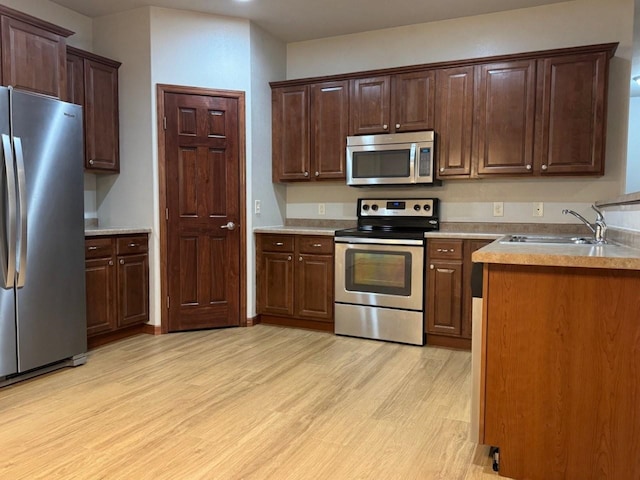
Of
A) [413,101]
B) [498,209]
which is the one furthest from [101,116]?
[498,209]

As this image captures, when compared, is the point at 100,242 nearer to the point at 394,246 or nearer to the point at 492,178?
the point at 394,246

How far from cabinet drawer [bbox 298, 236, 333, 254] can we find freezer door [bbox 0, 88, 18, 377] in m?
2.16

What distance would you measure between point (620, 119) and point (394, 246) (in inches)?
76.1

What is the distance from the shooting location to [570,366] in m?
1.75

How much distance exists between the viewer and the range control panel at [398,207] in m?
4.00

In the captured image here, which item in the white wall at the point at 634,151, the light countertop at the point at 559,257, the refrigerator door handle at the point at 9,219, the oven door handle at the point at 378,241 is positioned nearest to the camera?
the light countertop at the point at 559,257

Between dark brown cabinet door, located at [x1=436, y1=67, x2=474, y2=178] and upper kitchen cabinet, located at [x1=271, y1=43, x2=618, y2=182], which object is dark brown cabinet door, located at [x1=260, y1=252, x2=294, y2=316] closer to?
upper kitchen cabinet, located at [x1=271, y1=43, x2=618, y2=182]

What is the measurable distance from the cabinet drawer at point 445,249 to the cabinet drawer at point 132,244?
235 centimetres

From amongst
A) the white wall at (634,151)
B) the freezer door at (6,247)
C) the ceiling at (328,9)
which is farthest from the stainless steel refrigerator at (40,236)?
the white wall at (634,151)

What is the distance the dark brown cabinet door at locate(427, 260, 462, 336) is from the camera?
11.6 feet

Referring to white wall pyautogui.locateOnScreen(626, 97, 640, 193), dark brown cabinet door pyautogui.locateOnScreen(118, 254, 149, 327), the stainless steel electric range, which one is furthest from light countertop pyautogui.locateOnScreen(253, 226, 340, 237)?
white wall pyautogui.locateOnScreen(626, 97, 640, 193)

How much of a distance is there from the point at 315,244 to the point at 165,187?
1.36m

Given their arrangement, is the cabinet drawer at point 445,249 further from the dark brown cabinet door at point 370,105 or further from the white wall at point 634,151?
the white wall at point 634,151

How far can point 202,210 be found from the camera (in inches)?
158
